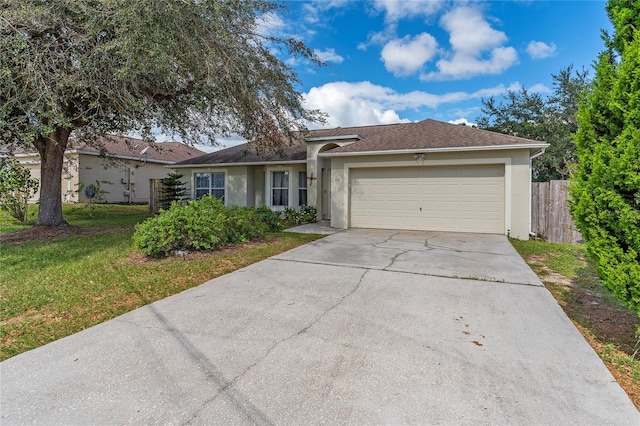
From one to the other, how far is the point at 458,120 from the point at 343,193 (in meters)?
16.9

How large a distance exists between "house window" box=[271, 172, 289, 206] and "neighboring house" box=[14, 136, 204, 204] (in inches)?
313

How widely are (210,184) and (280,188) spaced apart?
3.72 metres

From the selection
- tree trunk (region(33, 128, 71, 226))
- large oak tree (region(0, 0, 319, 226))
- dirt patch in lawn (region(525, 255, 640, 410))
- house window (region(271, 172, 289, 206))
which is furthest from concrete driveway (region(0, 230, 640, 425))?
house window (region(271, 172, 289, 206))

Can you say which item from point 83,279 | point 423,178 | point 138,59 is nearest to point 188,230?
point 83,279

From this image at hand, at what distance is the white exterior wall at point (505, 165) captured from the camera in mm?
9117

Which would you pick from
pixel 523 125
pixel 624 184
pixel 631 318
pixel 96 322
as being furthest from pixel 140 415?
pixel 523 125

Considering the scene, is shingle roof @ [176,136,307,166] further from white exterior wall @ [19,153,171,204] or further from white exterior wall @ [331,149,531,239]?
white exterior wall @ [19,153,171,204]

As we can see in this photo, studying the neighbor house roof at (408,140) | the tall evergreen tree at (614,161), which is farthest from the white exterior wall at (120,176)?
the tall evergreen tree at (614,161)

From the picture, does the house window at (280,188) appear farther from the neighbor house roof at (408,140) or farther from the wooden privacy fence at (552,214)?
the wooden privacy fence at (552,214)

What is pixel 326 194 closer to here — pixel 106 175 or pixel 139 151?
pixel 106 175

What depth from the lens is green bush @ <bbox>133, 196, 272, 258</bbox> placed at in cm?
643

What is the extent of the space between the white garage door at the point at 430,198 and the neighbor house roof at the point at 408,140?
77cm

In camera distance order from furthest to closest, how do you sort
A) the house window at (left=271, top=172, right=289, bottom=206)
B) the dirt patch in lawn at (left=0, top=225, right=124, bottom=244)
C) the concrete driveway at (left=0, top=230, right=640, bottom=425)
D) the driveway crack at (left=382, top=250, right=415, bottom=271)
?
the house window at (left=271, top=172, right=289, bottom=206) < the dirt patch in lawn at (left=0, top=225, right=124, bottom=244) < the driveway crack at (left=382, top=250, right=415, bottom=271) < the concrete driveway at (left=0, top=230, right=640, bottom=425)

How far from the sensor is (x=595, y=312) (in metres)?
4.08
